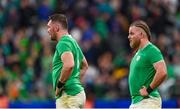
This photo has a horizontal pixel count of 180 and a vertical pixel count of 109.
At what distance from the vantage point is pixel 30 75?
19.7 metres

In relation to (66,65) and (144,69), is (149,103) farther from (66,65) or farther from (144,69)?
(66,65)

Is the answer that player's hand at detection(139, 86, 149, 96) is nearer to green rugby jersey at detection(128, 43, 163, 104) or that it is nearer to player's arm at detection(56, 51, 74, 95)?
green rugby jersey at detection(128, 43, 163, 104)

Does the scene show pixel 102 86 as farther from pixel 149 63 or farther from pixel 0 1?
pixel 149 63

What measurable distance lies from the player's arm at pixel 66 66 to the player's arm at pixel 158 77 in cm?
109

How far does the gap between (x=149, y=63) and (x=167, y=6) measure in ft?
36.4

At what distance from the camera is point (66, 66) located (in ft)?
37.1

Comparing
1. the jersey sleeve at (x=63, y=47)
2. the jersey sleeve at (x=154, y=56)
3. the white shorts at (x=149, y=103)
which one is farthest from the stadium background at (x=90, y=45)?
the jersey sleeve at (x=154, y=56)

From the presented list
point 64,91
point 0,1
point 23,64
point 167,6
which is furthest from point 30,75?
point 64,91

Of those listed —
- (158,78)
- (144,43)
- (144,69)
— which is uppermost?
(144,43)

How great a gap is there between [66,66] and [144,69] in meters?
1.09

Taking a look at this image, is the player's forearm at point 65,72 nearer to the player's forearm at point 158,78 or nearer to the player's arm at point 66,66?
the player's arm at point 66,66

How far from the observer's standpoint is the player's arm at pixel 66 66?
11312mm

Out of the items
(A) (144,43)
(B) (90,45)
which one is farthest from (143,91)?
(B) (90,45)

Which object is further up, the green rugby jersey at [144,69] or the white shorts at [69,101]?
the green rugby jersey at [144,69]
